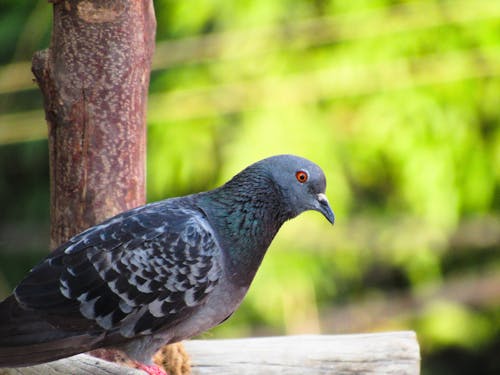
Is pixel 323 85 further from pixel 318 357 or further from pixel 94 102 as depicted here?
pixel 318 357

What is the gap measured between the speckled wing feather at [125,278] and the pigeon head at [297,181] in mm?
377

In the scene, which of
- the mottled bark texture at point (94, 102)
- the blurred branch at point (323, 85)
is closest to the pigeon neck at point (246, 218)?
the mottled bark texture at point (94, 102)

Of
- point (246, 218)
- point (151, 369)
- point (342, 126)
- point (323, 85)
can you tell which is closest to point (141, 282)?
point (151, 369)

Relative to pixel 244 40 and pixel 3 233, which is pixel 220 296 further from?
pixel 3 233

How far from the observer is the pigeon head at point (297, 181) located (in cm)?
310

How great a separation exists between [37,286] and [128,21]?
1.05 m

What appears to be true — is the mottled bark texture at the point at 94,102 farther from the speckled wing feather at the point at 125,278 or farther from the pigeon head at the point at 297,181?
the pigeon head at the point at 297,181

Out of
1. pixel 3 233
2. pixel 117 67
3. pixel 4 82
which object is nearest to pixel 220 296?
pixel 117 67

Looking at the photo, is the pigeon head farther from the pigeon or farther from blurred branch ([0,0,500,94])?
blurred branch ([0,0,500,94])

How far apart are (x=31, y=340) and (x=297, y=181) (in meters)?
1.06

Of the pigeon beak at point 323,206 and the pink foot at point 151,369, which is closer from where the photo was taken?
the pink foot at point 151,369

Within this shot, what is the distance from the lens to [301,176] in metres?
3.10

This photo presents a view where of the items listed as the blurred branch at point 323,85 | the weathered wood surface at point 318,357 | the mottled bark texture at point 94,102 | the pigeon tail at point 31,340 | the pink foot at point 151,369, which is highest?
the mottled bark texture at point 94,102

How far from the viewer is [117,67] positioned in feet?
10.7
